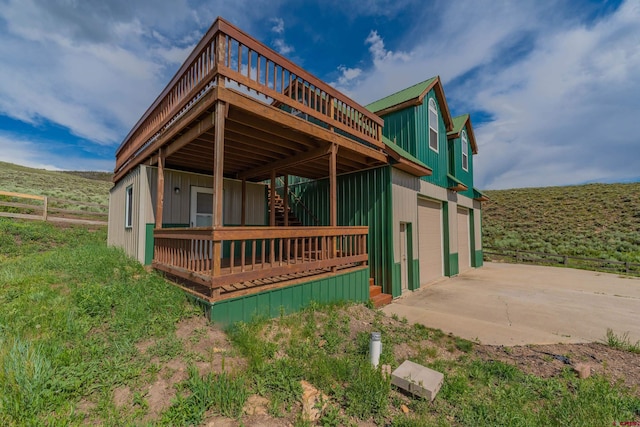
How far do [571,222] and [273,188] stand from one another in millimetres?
28035

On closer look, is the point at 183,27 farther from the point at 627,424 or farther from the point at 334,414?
the point at 627,424

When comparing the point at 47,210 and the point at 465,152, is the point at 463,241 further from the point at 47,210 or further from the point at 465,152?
the point at 47,210

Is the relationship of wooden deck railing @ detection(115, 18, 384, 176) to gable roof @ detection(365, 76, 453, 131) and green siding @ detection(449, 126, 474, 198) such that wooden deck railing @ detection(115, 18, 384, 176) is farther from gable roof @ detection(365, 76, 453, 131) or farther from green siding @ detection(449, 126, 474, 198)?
green siding @ detection(449, 126, 474, 198)

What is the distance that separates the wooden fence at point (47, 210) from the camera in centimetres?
1196

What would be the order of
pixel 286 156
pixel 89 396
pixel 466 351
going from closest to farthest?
pixel 89 396
pixel 466 351
pixel 286 156

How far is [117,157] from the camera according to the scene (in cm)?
919

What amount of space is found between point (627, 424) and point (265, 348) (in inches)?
147

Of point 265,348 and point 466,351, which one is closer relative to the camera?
point 265,348

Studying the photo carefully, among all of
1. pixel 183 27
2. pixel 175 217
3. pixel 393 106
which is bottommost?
pixel 175 217

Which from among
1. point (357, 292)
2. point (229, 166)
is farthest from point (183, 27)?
point (357, 292)

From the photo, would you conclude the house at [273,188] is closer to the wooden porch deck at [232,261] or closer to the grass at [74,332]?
the wooden porch deck at [232,261]

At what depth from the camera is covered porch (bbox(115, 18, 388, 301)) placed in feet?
13.0

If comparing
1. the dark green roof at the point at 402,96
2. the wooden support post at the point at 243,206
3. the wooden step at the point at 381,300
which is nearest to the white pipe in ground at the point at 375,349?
the wooden step at the point at 381,300

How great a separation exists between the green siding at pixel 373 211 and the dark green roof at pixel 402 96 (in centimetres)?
356
